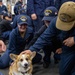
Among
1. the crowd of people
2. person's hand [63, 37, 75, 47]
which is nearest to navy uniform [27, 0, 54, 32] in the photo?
the crowd of people

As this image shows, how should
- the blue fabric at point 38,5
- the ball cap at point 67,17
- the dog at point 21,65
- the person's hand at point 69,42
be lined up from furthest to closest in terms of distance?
the blue fabric at point 38,5 < the dog at point 21,65 < the person's hand at point 69,42 < the ball cap at point 67,17

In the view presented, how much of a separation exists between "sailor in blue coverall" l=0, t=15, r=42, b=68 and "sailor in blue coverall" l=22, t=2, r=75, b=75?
1169 mm

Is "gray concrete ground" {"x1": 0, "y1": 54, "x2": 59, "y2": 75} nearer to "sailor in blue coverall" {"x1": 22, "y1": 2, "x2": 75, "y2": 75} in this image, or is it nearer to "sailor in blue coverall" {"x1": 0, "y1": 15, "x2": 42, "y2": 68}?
"sailor in blue coverall" {"x1": 0, "y1": 15, "x2": 42, "y2": 68}

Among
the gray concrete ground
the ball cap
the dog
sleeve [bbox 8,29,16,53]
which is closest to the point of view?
the ball cap

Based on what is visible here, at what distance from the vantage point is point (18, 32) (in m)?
4.84

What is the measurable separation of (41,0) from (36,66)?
60.7 inches

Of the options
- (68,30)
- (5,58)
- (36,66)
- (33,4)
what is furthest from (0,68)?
(68,30)

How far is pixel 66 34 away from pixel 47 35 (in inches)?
10.7

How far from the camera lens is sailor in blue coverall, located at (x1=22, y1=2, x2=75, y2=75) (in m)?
3.22

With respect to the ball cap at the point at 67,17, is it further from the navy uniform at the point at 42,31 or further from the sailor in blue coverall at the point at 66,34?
the navy uniform at the point at 42,31

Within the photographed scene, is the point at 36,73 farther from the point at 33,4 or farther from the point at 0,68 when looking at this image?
the point at 33,4

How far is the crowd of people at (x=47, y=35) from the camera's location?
10.8 ft

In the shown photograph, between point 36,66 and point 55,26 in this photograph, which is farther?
point 36,66

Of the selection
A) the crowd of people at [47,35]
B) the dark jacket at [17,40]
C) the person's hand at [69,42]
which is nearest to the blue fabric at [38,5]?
the crowd of people at [47,35]
